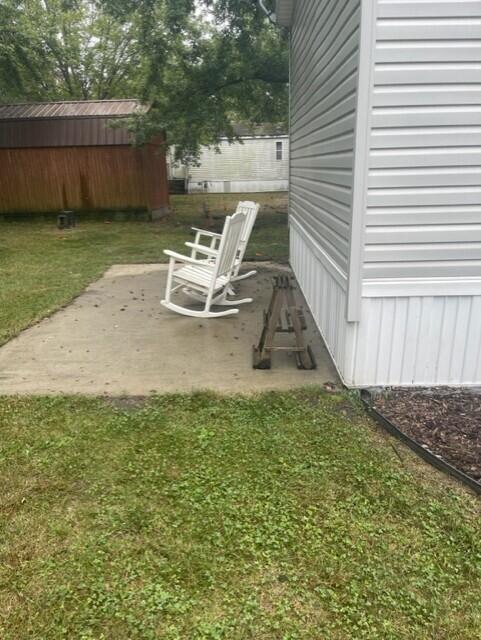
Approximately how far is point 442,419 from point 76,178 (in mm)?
12370

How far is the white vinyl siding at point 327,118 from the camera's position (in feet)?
Result: 9.67

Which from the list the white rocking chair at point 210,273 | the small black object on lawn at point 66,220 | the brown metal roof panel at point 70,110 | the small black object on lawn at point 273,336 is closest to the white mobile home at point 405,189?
the small black object on lawn at point 273,336

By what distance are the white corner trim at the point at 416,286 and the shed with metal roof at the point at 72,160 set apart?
1099 centimetres

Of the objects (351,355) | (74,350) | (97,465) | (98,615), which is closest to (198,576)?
(98,615)

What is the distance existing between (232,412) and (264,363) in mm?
707

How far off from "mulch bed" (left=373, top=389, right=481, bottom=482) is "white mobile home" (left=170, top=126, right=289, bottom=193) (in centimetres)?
2370

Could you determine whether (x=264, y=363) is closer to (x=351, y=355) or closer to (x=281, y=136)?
Answer: (x=351, y=355)

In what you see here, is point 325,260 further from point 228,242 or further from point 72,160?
point 72,160

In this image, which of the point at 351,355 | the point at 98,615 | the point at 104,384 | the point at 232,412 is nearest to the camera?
the point at 98,615

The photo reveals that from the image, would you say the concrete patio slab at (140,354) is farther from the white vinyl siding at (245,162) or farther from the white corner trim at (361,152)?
the white vinyl siding at (245,162)

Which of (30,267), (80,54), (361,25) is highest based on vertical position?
(80,54)

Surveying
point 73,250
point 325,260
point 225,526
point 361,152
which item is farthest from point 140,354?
point 73,250

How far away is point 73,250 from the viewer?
9328 mm

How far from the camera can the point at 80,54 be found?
885 inches
